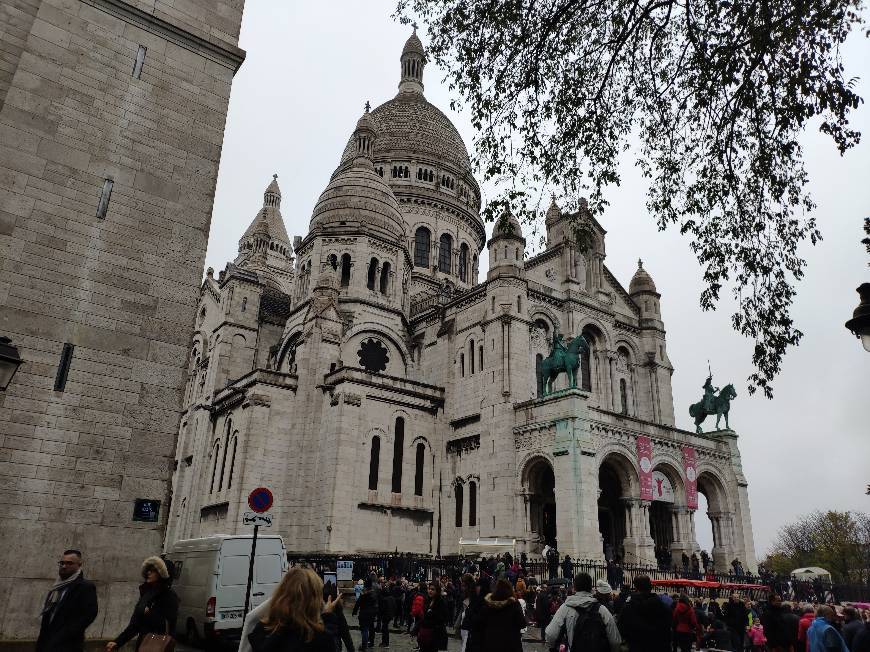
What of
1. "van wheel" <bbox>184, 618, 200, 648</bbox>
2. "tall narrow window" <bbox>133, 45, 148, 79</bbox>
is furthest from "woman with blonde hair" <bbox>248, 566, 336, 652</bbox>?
"tall narrow window" <bbox>133, 45, 148, 79</bbox>

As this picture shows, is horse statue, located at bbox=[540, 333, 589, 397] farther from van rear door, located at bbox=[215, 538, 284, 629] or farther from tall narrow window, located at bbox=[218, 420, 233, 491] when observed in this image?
van rear door, located at bbox=[215, 538, 284, 629]

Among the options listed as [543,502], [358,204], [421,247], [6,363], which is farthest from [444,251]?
[6,363]

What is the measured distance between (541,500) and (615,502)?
521 centimetres

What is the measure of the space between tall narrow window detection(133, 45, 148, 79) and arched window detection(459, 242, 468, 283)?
116 feet

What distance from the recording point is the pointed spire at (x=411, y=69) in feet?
203

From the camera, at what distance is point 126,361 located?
14266 millimetres

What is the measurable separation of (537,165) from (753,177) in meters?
4.22

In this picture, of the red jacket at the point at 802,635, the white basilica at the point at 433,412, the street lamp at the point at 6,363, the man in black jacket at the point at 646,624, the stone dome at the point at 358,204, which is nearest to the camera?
the man in black jacket at the point at 646,624

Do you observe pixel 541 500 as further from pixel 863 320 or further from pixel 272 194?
pixel 272 194

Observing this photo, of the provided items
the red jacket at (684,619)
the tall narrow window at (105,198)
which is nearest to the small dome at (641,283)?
the red jacket at (684,619)

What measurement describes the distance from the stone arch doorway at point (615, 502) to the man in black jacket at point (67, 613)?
26.2 metres

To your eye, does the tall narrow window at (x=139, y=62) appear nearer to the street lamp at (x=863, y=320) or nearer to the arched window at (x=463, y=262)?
the street lamp at (x=863, y=320)

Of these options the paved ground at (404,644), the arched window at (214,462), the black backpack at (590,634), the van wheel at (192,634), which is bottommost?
the paved ground at (404,644)

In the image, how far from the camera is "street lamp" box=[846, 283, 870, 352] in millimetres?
7895
